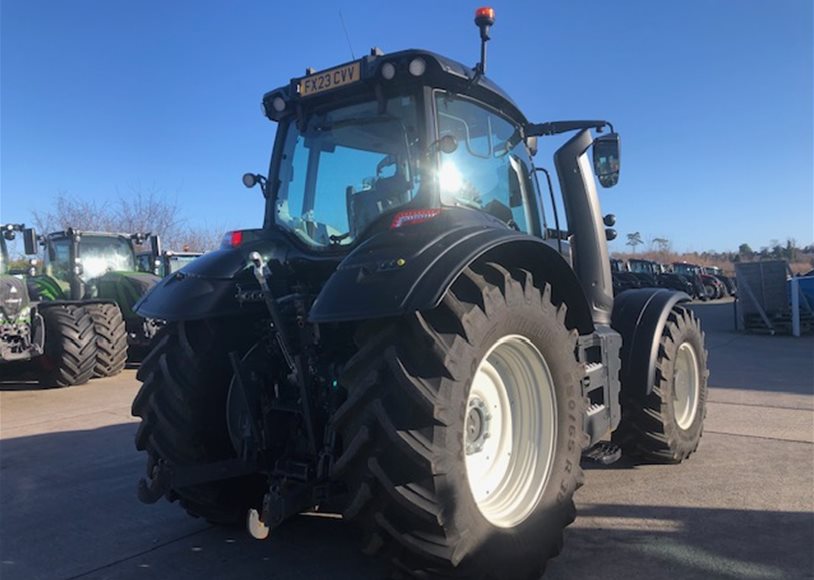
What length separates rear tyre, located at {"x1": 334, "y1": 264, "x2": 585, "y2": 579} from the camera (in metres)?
2.32

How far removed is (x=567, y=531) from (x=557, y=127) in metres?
2.64

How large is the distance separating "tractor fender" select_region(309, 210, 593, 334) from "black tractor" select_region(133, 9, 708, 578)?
1 centimetres

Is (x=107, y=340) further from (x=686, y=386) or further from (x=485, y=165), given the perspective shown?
(x=686, y=386)

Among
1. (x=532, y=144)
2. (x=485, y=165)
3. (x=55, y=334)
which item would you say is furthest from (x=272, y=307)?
(x=55, y=334)

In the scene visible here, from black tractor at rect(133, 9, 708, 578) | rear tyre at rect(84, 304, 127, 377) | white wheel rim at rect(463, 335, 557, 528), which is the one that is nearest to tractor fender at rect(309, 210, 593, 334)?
black tractor at rect(133, 9, 708, 578)

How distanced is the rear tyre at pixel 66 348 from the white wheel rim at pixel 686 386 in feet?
27.5

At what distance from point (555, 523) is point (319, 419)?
3.97 feet

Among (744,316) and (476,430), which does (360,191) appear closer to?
(476,430)

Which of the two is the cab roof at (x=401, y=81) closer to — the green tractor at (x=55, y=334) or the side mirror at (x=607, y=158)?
the side mirror at (x=607, y=158)

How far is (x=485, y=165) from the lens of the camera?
12.0ft

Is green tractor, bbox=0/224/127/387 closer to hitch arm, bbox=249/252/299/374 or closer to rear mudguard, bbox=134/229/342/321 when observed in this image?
rear mudguard, bbox=134/229/342/321

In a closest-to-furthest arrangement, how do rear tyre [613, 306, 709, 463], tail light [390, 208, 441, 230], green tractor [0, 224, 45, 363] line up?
tail light [390, 208, 441, 230] < rear tyre [613, 306, 709, 463] < green tractor [0, 224, 45, 363]

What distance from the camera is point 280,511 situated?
250 centimetres

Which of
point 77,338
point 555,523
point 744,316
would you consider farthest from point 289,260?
point 744,316
